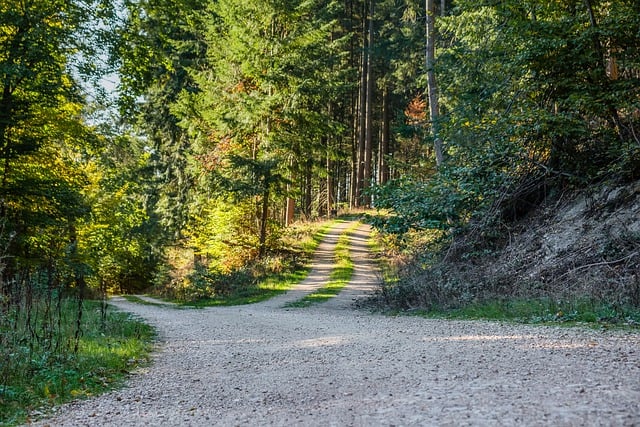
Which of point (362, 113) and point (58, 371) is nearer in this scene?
point (58, 371)

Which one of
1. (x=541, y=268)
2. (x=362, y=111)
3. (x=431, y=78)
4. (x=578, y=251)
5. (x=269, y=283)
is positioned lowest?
(x=269, y=283)

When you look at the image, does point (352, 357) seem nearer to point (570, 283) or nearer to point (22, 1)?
point (570, 283)

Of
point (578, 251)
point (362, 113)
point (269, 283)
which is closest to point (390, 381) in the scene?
point (578, 251)

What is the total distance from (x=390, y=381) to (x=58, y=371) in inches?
147

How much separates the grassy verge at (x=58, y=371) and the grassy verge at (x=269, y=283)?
9.97 meters

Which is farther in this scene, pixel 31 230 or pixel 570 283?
pixel 31 230

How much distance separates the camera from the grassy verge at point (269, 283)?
18.0 meters

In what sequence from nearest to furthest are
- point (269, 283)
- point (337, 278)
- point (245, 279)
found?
point (269, 283) → point (337, 278) → point (245, 279)

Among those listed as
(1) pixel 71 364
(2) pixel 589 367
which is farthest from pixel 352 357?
(1) pixel 71 364

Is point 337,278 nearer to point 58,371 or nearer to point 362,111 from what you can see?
point 58,371

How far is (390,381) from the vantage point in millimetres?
4922

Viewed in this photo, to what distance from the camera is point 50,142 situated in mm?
16891

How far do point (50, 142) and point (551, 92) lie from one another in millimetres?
15122

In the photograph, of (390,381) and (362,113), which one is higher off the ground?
(362,113)
